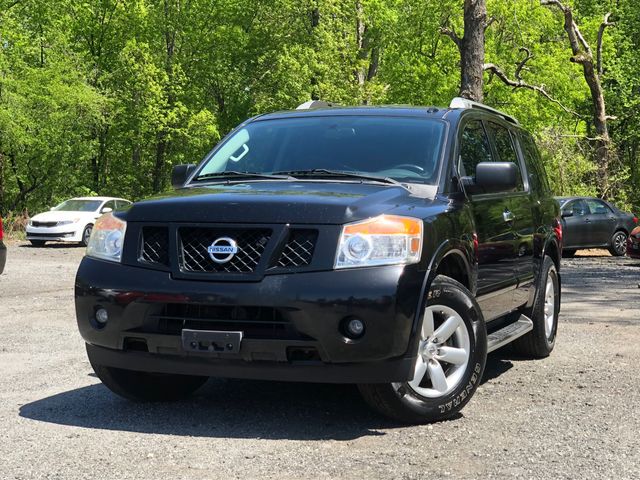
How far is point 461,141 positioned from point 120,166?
47417 mm

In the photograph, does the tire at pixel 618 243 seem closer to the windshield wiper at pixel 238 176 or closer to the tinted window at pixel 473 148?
the tinted window at pixel 473 148

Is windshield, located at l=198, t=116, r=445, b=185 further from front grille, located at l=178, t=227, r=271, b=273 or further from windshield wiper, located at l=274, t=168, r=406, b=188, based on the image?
front grille, located at l=178, t=227, r=271, b=273

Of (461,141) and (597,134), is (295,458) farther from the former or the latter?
(597,134)

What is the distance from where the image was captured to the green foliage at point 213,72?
4097 centimetres

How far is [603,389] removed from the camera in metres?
6.46

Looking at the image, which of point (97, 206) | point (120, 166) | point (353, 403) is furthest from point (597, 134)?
point (353, 403)

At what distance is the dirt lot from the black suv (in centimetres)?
30

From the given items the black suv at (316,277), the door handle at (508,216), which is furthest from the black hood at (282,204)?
the door handle at (508,216)

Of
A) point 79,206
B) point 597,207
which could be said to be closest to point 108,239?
point 597,207

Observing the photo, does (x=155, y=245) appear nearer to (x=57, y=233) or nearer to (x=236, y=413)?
(x=236, y=413)

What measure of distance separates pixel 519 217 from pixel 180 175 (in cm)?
249

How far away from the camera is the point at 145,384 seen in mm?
5789

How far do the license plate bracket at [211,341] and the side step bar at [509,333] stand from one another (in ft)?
5.60

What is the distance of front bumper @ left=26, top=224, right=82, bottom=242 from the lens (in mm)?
27734
